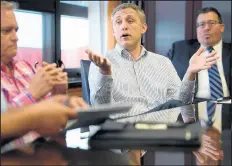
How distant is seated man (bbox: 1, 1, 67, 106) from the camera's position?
31.2 inches

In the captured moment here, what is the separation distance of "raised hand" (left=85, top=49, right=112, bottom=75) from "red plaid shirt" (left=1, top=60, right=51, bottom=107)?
0.19 meters

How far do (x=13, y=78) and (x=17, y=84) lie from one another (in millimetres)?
17

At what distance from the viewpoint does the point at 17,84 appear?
2.87 ft

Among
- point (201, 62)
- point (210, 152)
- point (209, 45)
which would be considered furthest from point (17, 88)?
point (209, 45)

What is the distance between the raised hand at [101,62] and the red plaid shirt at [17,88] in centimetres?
19

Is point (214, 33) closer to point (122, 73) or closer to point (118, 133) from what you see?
point (122, 73)

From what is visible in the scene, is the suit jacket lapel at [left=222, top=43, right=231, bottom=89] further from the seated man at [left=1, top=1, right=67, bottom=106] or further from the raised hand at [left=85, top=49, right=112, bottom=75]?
the seated man at [left=1, top=1, right=67, bottom=106]

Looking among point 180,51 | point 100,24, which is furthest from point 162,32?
point 180,51

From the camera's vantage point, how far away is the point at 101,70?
125 centimetres

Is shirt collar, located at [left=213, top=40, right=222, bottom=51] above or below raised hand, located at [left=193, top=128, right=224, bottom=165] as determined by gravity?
above

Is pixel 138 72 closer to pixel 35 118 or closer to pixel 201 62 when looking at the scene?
pixel 201 62

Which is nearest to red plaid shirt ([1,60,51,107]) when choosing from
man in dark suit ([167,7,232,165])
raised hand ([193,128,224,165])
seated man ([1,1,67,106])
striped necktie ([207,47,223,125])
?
seated man ([1,1,67,106])

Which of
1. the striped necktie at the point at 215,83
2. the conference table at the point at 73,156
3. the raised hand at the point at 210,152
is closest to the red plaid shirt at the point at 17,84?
the conference table at the point at 73,156

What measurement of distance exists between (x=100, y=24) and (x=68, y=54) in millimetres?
690
